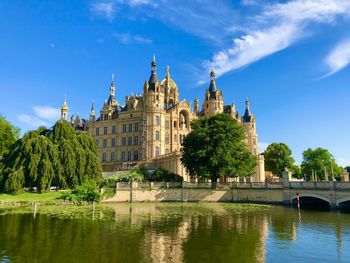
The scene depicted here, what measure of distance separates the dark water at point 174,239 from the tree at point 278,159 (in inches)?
1946

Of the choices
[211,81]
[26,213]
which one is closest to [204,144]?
[26,213]

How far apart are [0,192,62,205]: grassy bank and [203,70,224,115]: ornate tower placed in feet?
145

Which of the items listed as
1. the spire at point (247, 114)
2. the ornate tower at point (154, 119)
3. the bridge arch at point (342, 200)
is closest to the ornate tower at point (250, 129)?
the spire at point (247, 114)

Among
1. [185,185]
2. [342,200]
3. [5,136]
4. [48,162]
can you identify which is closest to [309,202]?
[342,200]

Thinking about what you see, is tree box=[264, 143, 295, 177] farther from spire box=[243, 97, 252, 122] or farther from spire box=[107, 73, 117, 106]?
spire box=[107, 73, 117, 106]

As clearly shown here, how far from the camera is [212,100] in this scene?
7738cm

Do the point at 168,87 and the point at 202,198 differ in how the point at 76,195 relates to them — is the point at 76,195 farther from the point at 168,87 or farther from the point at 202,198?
the point at 168,87

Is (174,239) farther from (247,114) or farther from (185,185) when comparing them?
(247,114)

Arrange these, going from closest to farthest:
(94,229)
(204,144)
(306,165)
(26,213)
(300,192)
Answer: (94,229)
(26,213)
(300,192)
(204,144)
(306,165)

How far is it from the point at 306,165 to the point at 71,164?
63218mm

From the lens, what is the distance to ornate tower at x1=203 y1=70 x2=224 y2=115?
77.0 meters

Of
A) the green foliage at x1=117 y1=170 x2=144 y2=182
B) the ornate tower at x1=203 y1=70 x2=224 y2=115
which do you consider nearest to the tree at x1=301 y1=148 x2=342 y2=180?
the ornate tower at x1=203 y1=70 x2=224 y2=115

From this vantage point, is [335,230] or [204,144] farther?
[204,144]

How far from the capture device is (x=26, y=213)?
105ft
